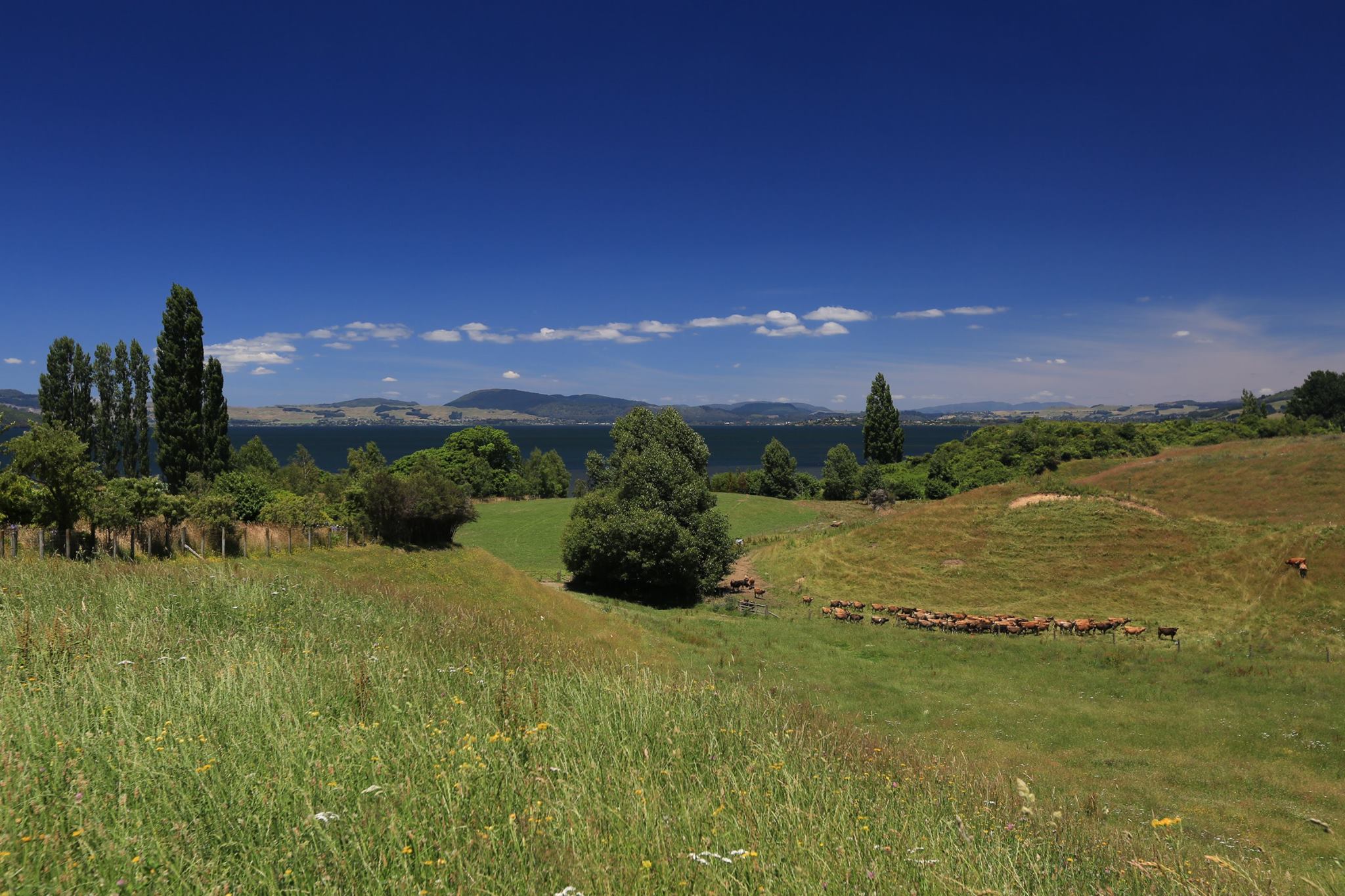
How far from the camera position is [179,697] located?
576cm

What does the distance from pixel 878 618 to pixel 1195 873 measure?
97.1ft

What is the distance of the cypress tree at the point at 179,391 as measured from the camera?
47781mm

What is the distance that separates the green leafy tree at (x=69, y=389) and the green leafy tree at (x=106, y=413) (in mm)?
453

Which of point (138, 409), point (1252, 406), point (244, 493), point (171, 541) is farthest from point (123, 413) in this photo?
point (1252, 406)

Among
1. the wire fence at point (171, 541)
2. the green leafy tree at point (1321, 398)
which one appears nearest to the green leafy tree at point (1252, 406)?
the green leafy tree at point (1321, 398)

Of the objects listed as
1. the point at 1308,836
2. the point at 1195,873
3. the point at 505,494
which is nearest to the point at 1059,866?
the point at 1195,873

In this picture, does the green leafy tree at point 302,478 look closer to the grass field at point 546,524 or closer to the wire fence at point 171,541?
the grass field at point 546,524

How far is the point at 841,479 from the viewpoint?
91.2m

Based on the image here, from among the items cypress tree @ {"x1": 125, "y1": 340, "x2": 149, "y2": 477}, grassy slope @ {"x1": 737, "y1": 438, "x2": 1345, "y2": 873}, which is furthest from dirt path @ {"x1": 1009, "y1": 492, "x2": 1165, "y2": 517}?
cypress tree @ {"x1": 125, "y1": 340, "x2": 149, "y2": 477}

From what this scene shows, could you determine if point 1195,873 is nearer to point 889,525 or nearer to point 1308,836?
point 1308,836

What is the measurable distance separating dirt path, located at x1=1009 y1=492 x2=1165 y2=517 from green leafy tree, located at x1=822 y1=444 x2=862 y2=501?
138 feet

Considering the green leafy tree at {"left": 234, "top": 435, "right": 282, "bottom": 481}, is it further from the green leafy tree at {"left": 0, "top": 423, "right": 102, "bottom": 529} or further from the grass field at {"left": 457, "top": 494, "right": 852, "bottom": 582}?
the green leafy tree at {"left": 0, "top": 423, "right": 102, "bottom": 529}

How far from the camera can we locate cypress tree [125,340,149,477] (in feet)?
208

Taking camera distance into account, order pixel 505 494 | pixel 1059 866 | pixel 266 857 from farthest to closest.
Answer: pixel 505 494 → pixel 1059 866 → pixel 266 857
